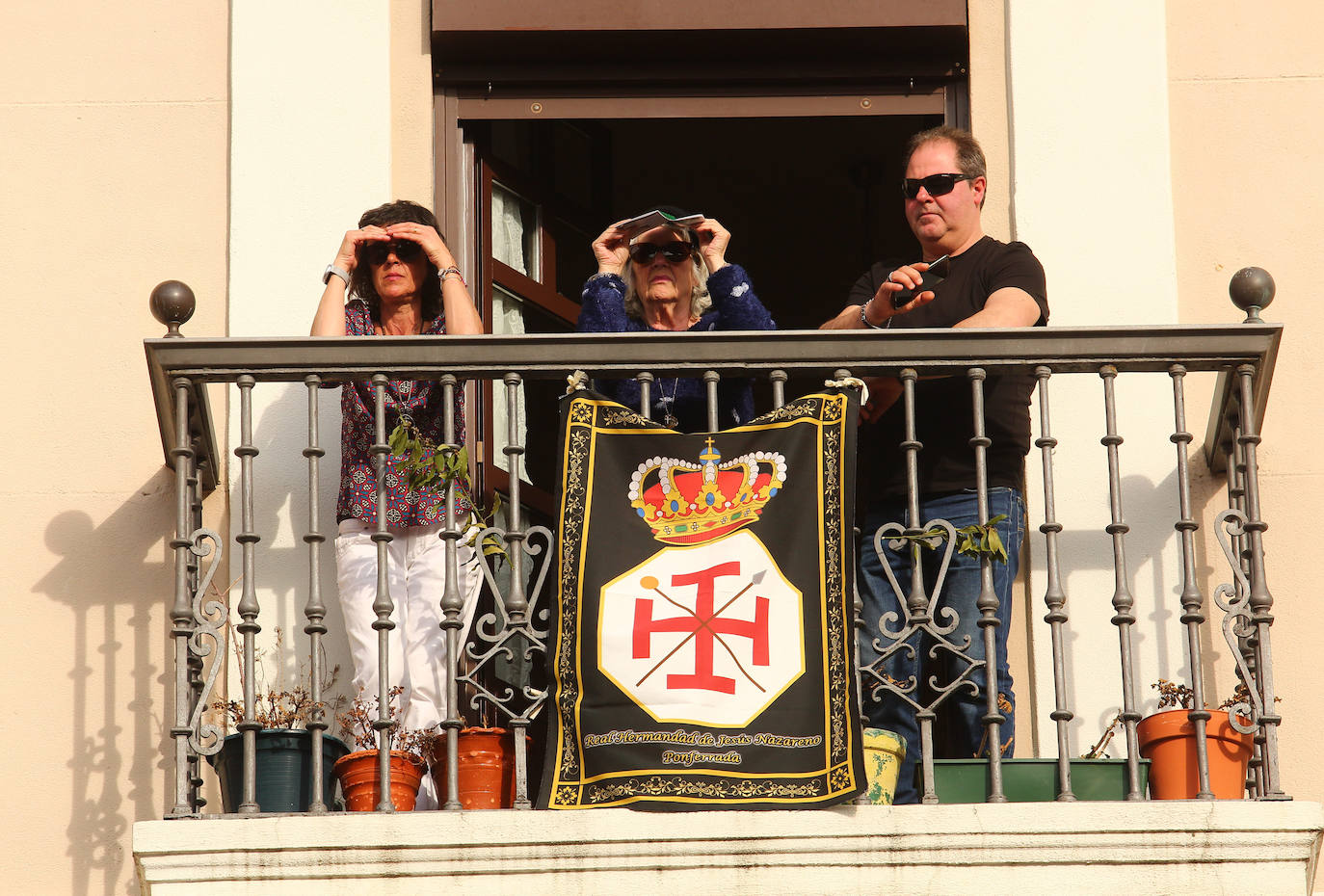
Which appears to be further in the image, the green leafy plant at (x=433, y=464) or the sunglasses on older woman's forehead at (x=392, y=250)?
the sunglasses on older woman's forehead at (x=392, y=250)

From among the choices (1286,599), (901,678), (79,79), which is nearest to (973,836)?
(901,678)

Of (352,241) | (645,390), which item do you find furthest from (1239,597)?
(352,241)

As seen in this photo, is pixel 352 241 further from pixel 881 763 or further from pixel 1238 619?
pixel 1238 619

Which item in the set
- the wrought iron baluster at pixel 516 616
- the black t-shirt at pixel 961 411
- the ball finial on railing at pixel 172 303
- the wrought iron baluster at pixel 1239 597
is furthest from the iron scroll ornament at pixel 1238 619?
the ball finial on railing at pixel 172 303

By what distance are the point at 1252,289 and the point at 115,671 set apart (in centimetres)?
348

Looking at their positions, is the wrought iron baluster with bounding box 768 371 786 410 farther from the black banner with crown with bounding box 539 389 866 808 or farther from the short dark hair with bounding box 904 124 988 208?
the short dark hair with bounding box 904 124 988 208

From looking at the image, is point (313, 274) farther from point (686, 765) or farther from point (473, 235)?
point (686, 765)

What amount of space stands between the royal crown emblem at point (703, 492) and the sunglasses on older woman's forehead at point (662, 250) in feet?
2.91

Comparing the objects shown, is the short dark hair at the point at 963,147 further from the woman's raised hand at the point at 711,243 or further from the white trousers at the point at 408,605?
the white trousers at the point at 408,605

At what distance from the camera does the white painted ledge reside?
18.4 feet

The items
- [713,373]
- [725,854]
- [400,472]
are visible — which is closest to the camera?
[725,854]

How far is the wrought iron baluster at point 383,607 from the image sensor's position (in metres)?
A: 5.74

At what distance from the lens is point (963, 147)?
667cm

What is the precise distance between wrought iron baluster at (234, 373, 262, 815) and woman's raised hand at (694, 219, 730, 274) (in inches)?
56.7
